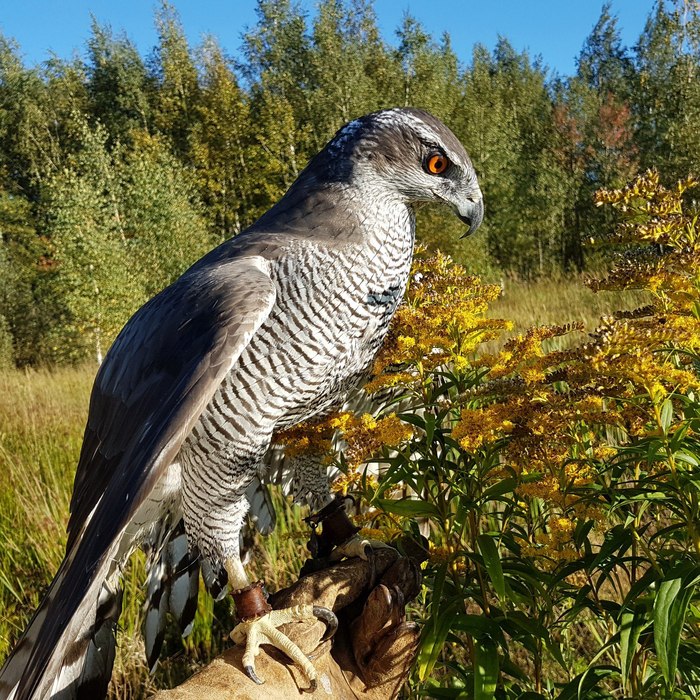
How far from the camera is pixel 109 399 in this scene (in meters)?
2.17

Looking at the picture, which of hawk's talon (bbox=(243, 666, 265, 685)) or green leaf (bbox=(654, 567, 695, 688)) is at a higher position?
green leaf (bbox=(654, 567, 695, 688))

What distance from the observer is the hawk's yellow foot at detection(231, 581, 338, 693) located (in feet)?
6.43

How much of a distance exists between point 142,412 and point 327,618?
3.04ft

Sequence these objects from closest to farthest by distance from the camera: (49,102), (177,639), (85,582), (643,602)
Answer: (85,582) < (643,602) < (177,639) < (49,102)

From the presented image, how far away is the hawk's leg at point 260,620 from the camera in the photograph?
1961 mm

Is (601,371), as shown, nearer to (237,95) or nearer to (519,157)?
(519,157)

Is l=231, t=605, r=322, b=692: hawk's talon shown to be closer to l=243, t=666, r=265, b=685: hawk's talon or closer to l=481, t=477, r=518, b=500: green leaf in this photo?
l=243, t=666, r=265, b=685: hawk's talon

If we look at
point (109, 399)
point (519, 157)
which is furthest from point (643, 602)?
point (519, 157)

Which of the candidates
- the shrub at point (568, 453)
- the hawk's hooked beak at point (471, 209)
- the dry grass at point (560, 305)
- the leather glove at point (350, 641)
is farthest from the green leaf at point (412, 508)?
the dry grass at point (560, 305)

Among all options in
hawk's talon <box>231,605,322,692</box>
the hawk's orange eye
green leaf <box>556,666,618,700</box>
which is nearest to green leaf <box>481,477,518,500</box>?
green leaf <box>556,666,618,700</box>

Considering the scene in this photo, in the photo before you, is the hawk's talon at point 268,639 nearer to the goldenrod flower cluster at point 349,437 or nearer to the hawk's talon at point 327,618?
the hawk's talon at point 327,618

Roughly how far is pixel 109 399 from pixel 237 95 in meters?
32.0

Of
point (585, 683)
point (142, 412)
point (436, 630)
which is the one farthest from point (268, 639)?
point (585, 683)

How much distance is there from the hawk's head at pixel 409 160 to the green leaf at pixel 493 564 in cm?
106
